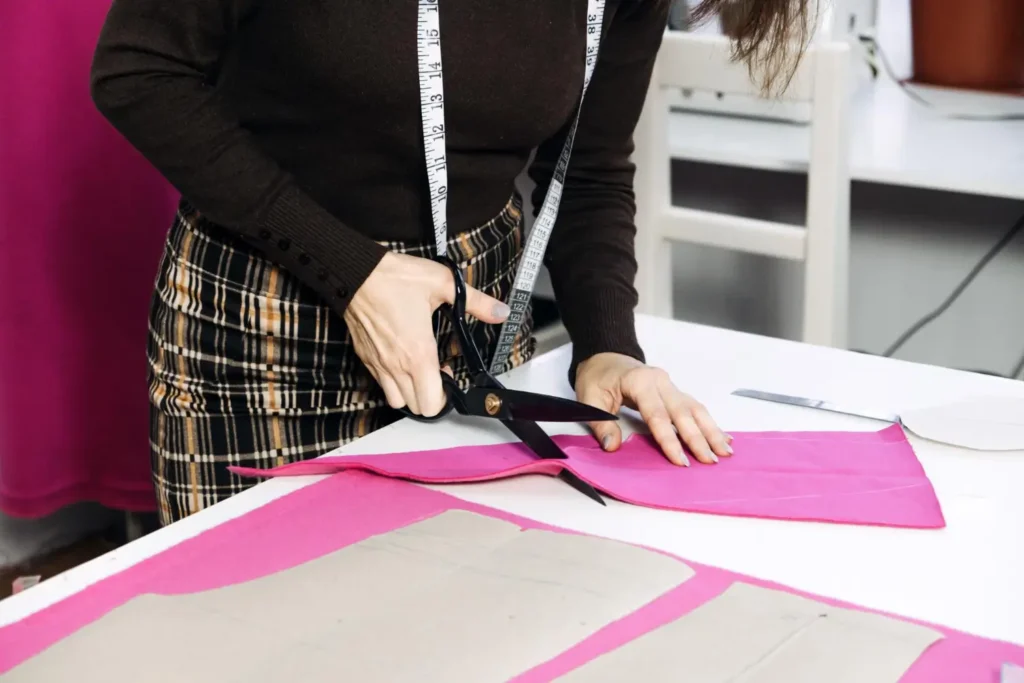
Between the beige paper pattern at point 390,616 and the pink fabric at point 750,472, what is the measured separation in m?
0.09

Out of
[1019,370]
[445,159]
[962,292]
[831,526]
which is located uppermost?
[445,159]

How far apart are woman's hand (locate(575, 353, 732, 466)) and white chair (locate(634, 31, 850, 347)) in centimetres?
80

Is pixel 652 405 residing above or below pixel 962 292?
above

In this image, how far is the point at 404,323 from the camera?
0.95 m

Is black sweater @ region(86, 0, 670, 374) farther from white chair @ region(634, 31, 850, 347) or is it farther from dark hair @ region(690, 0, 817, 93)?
white chair @ region(634, 31, 850, 347)

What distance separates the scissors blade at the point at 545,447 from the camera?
878 millimetres

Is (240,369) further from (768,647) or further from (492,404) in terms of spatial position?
(768,647)

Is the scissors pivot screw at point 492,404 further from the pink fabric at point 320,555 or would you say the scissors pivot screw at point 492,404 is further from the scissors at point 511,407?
the pink fabric at point 320,555

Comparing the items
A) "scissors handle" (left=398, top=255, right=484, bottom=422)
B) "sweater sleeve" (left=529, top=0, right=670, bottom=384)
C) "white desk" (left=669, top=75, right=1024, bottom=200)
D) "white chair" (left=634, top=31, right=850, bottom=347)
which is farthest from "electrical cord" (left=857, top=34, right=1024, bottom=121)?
"scissors handle" (left=398, top=255, right=484, bottom=422)

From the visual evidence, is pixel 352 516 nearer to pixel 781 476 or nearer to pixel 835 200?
pixel 781 476

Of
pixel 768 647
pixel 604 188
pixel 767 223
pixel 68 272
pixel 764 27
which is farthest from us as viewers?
pixel 767 223

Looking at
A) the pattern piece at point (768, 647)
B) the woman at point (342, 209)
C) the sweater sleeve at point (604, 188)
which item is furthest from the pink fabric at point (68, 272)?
the pattern piece at point (768, 647)

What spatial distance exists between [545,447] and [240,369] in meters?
0.31

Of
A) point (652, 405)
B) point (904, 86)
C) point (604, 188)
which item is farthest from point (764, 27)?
point (904, 86)
